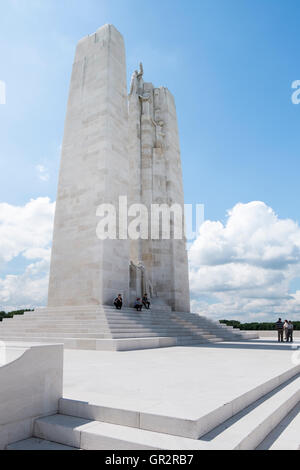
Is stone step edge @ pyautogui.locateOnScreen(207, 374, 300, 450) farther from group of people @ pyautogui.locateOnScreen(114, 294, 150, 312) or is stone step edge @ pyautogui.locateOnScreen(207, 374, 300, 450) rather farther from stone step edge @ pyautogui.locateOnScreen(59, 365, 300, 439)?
group of people @ pyautogui.locateOnScreen(114, 294, 150, 312)

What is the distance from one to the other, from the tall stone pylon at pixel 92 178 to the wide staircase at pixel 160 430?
12.8 meters

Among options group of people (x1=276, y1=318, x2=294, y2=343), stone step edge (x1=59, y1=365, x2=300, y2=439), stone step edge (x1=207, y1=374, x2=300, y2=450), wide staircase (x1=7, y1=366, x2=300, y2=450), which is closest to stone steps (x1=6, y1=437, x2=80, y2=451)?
wide staircase (x1=7, y1=366, x2=300, y2=450)

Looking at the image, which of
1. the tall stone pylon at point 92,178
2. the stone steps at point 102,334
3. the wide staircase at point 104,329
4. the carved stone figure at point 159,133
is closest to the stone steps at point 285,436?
the wide staircase at point 104,329

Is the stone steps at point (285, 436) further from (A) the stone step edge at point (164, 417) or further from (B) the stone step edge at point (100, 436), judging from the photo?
(B) the stone step edge at point (100, 436)

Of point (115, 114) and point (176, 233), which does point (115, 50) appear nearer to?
point (115, 114)

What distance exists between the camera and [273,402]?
389 cm

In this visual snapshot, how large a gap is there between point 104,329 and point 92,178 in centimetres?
892

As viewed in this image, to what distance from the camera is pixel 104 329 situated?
1171 cm

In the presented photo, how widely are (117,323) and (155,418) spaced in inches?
403

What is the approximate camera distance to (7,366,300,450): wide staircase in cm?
265

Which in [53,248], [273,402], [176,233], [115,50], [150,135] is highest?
[115,50]

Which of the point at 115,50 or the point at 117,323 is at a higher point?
the point at 115,50

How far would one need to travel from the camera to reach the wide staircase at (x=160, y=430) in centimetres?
265
